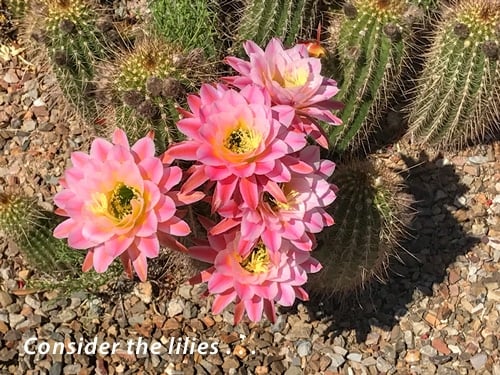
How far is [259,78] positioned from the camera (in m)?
1.92

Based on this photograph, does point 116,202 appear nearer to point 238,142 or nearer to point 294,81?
point 238,142

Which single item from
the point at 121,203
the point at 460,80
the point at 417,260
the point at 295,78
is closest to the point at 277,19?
the point at 460,80

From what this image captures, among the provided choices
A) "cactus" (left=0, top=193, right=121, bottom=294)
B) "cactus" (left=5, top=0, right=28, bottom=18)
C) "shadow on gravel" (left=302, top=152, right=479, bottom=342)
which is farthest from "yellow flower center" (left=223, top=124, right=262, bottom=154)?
"cactus" (left=5, top=0, right=28, bottom=18)

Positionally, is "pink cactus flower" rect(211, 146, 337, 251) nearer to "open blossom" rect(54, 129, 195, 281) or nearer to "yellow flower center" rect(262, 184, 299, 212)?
"yellow flower center" rect(262, 184, 299, 212)

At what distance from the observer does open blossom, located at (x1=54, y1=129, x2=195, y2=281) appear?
69.3 inches

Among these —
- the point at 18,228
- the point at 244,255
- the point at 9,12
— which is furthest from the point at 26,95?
the point at 244,255

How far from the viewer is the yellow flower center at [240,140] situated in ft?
5.97

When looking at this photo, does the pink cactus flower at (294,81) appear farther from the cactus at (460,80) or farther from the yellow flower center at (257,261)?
the cactus at (460,80)

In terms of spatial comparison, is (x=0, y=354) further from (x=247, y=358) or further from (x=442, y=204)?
(x=442, y=204)

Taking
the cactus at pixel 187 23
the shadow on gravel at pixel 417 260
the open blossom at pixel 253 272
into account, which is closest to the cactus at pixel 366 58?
the shadow on gravel at pixel 417 260

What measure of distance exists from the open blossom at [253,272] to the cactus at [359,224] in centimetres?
25

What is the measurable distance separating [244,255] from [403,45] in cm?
109

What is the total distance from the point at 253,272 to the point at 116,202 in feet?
1.39

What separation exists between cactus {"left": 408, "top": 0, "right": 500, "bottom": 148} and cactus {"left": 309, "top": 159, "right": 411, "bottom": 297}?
596mm
